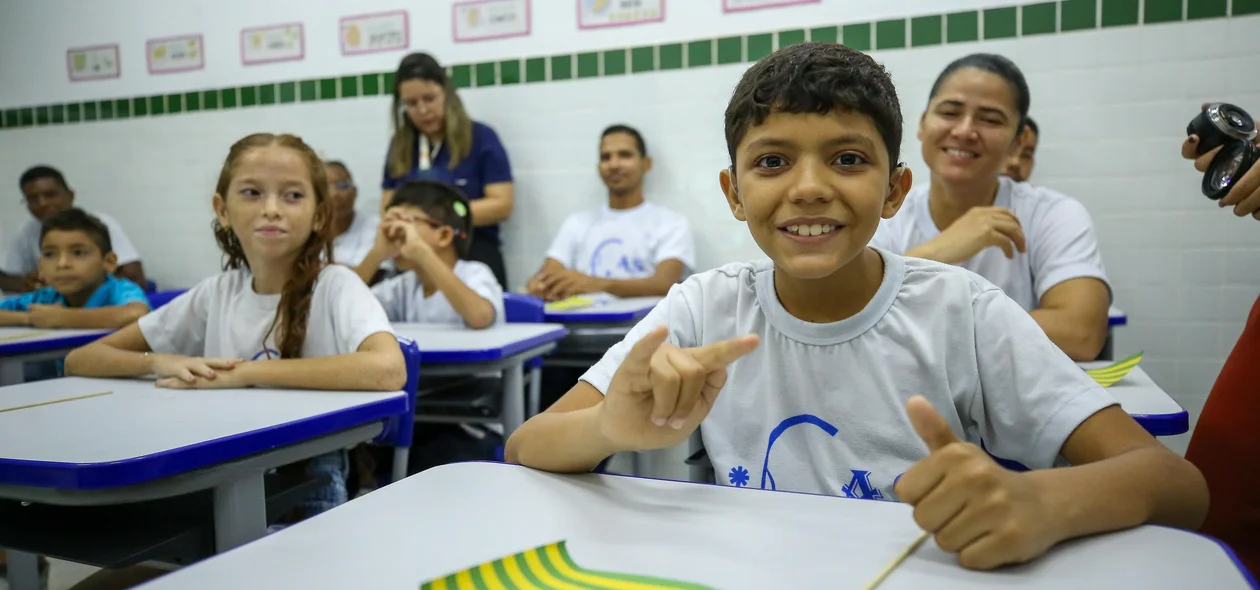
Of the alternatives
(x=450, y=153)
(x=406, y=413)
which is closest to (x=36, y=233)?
(x=450, y=153)

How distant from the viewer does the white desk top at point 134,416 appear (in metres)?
1.13

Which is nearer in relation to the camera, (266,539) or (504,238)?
(266,539)

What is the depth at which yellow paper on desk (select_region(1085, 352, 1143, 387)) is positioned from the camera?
1497 millimetres

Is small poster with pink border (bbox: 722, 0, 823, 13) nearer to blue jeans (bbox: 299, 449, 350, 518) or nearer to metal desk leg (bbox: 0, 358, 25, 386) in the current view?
blue jeans (bbox: 299, 449, 350, 518)

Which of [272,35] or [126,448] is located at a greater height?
[272,35]

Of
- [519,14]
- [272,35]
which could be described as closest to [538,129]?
[519,14]

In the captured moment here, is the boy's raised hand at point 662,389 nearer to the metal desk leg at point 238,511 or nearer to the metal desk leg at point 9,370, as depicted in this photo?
the metal desk leg at point 238,511

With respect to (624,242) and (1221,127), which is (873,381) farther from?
(624,242)

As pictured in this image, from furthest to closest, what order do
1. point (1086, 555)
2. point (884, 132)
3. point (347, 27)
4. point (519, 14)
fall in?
point (347, 27)
point (519, 14)
point (884, 132)
point (1086, 555)

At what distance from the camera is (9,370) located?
2605 millimetres

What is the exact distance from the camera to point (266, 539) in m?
0.76

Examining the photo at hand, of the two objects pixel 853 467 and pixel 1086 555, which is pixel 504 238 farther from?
pixel 1086 555

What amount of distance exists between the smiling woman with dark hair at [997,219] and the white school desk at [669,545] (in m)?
1.19

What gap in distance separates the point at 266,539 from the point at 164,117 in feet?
17.2
